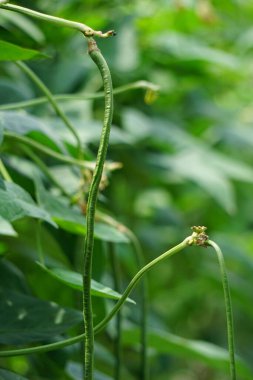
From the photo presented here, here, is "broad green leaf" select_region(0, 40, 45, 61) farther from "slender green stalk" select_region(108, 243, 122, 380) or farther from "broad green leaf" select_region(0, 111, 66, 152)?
"slender green stalk" select_region(108, 243, 122, 380)

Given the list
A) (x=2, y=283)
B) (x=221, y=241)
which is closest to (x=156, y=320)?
(x=221, y=241)

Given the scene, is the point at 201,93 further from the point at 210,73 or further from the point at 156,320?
the point at 156,320

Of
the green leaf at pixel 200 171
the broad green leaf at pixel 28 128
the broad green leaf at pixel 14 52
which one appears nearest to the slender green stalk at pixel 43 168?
the broad green leaf at pixel 28 128

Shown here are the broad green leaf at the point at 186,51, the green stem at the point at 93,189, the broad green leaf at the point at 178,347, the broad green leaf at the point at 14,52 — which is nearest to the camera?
the green stem at the point at 93,189

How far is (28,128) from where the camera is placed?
610mm

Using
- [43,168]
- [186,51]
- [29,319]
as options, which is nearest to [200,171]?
[186,51]

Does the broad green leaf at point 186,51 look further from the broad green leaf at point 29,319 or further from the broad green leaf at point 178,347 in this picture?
the broad green leaf at point 29,319

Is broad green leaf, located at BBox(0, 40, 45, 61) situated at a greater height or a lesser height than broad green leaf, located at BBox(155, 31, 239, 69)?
Answer: lesser

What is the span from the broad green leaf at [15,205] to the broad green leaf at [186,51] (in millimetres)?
722

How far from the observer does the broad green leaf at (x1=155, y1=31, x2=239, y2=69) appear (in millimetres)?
1184

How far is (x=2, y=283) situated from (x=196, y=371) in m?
1.17

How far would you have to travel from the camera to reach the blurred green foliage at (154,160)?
725 millimetres

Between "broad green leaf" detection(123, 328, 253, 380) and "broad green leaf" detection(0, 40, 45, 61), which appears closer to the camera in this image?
"broad green leaf" detection(0, 40, 45, 61)

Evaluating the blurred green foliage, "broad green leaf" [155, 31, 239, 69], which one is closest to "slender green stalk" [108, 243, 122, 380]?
the blurred green foliage
